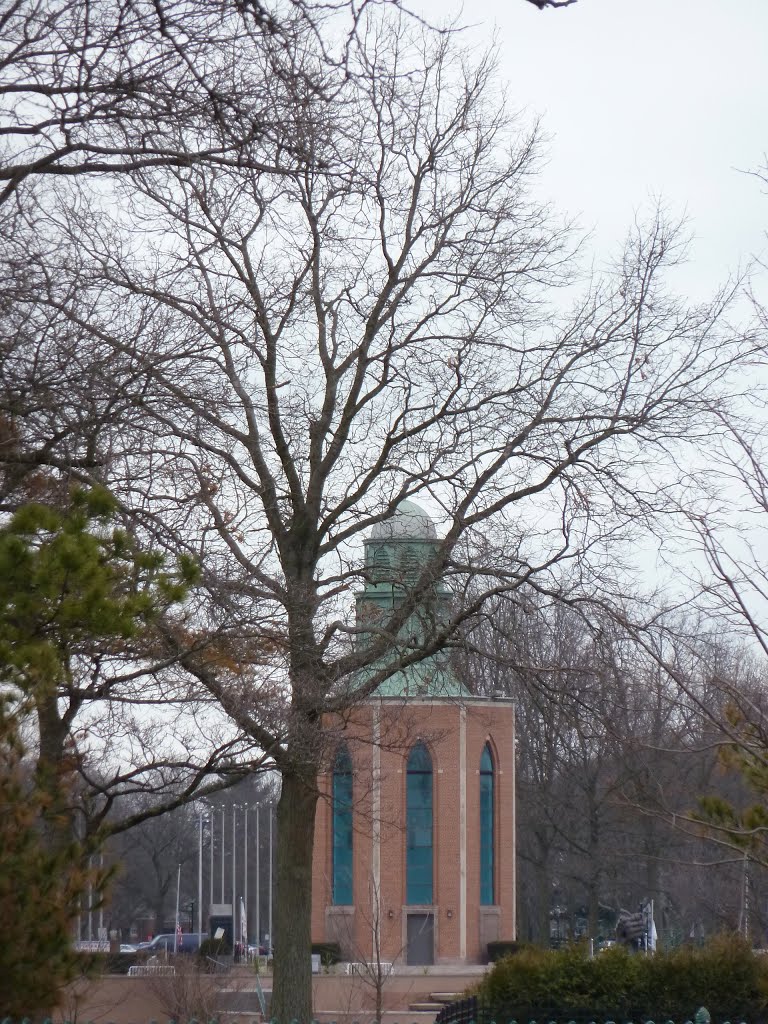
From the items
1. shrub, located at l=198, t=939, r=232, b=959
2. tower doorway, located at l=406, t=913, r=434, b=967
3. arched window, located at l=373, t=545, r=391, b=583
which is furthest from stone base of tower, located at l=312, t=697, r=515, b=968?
arched window, located at l=373, t=545, r=391, b=583

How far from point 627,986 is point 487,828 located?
78.4 ft

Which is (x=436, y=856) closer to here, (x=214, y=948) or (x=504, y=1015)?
(x=214, y=948)

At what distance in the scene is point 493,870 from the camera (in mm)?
40156

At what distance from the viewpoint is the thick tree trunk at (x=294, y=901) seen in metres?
17.8

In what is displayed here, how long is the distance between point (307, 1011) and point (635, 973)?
168 inches

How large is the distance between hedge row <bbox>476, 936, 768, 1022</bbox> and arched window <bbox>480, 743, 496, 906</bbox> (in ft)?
75.6

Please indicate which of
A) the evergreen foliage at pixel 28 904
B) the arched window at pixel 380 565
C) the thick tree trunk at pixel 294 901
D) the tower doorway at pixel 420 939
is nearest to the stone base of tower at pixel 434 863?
the tower doorway at pixel 420 939

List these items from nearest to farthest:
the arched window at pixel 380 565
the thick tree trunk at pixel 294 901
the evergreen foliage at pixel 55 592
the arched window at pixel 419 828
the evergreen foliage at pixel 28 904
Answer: the evergreen foliage at pixel 28 904
the evergreen foliage at pixel 55 592
the thick tree trunk at pixel 294 901
the arched window at pixel 380 565
the arched window at pixel 419 828

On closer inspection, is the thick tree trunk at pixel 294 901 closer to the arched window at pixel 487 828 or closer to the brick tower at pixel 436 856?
the brick tower at pixel 436 856

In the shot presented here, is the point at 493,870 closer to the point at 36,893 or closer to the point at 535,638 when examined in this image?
the point at 535,638

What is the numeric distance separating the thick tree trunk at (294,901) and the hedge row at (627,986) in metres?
2.54

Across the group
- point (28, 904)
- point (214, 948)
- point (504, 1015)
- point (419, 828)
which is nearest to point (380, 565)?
point (504, 1015)

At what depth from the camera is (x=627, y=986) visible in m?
16.9

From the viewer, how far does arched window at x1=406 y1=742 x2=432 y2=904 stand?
39125mm
